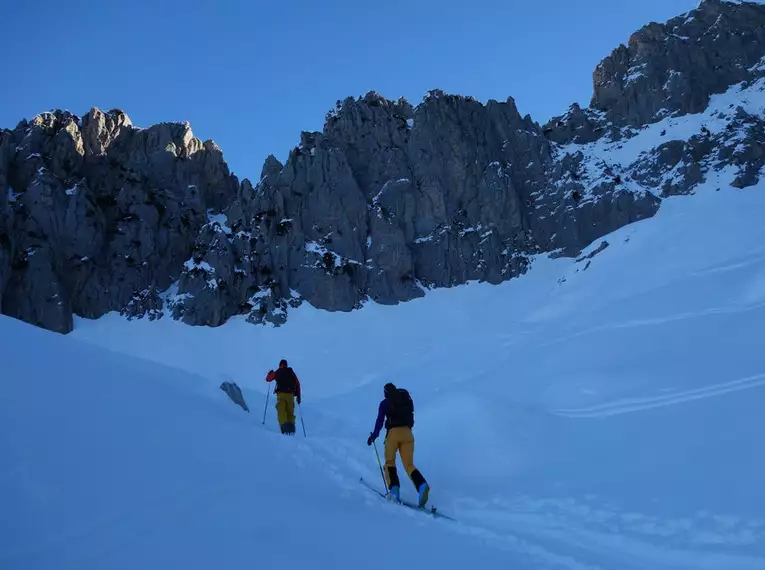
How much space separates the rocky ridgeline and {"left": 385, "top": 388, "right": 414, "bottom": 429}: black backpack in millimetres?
43259

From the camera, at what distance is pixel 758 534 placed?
6.22 metres

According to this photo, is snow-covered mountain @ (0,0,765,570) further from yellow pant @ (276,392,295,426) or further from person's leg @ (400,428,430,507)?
yellow pant @ (276,392,295,426)

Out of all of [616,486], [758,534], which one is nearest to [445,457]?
[616,486]

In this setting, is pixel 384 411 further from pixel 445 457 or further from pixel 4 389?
pixel 4 389

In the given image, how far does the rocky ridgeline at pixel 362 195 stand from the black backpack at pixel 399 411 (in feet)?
142

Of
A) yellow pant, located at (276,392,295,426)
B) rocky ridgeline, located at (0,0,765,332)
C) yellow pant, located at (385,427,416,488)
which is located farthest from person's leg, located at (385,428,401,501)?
rocky ridgeline, located at (0,0,765,332)

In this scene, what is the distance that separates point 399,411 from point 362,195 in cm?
5106

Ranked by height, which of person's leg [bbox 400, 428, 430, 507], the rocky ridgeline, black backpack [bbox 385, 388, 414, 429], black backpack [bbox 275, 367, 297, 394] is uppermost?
the rocky ridgeline

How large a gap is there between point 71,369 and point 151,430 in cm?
158

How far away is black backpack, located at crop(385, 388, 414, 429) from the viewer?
928 cm

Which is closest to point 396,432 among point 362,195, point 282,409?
point 282,409

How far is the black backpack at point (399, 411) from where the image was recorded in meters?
9.28

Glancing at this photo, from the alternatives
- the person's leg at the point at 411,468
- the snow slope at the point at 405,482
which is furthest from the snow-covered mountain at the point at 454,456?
the person's leg at the point at 411,468

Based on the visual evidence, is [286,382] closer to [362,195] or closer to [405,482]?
[405,482]
